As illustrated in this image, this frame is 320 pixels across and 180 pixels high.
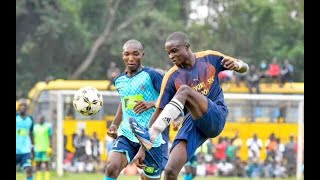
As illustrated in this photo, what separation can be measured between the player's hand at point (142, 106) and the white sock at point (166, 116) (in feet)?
5.61

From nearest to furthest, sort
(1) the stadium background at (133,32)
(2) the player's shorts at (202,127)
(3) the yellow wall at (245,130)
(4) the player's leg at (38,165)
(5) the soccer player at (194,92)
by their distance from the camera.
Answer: (5) the soccer player at (194,92)
(2) the player's shorts at (202,127)
(4) the player's leg at (38,165)
(3) the yellow wall at (245,130)
(1) the stadium background at (133,32)

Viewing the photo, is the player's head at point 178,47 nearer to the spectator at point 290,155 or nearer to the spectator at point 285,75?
the spectator at point 290,155

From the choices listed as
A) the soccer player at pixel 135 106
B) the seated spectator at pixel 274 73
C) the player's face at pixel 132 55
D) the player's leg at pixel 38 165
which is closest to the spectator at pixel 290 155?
the seated spectator at pixel 274 73

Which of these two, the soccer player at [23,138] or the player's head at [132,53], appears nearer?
the player's head at [132,53]

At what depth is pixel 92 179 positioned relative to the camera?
78.3ft

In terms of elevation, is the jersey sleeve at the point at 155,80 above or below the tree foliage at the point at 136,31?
below

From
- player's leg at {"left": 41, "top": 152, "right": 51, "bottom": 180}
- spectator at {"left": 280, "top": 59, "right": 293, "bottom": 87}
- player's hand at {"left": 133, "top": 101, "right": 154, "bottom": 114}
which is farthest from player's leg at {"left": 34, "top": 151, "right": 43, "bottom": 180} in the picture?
player's hand at {"left": 133, "top": 101, "right": 154, "bottom": 114}

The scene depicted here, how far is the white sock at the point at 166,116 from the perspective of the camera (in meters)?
9.83

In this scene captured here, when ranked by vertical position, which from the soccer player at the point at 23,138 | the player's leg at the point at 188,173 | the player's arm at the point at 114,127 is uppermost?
the player's arm at the point at 114,127

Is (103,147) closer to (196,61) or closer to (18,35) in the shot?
(18,35)

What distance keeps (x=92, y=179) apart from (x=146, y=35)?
15.1m

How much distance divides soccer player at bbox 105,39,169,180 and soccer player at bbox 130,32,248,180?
813mm

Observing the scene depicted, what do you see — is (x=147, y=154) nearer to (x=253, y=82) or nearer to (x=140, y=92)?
(x=140, y=92)
